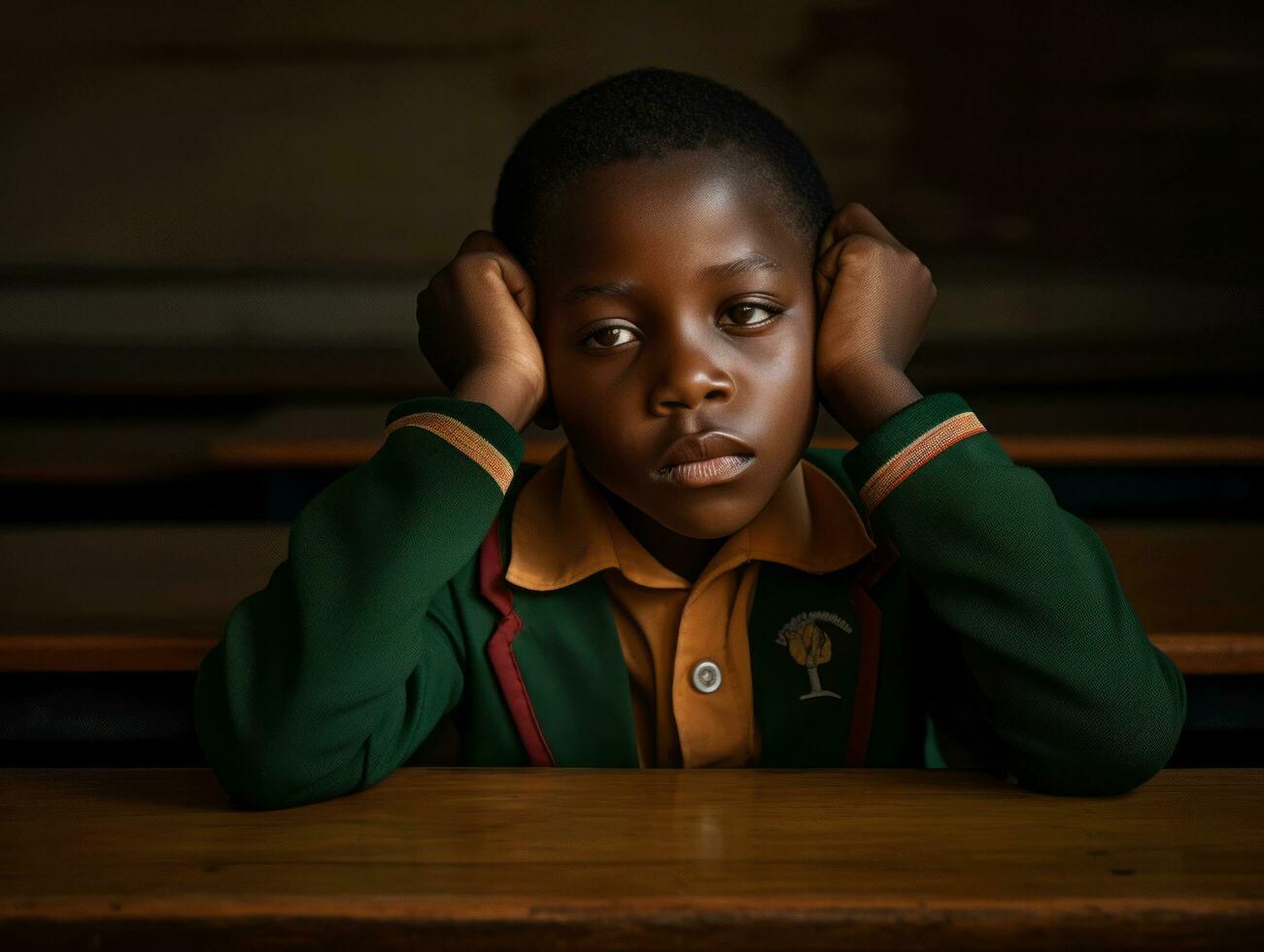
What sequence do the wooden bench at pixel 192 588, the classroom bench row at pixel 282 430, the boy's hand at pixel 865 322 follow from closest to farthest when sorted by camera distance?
the boy's hand at pixel 865 322 → the wooden bench at pixel 192 588 → the classroom bench row at pixel 282 430

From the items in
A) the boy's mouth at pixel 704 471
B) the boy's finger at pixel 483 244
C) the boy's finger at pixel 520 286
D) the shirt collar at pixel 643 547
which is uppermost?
the boy's finger at pixel 483 244

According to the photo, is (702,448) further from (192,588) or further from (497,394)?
(192,588)

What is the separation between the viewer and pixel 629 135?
0.81 metres

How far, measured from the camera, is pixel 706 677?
2.72 feet

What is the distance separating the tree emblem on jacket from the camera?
84 cm

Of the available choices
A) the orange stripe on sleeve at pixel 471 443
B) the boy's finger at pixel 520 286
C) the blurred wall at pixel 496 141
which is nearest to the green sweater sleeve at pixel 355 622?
the orange stripe on sleeve at pixel 471 443

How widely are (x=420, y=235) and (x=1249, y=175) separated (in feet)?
4.73

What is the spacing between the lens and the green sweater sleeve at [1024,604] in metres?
0.69

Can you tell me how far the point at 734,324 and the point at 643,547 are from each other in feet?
0.65

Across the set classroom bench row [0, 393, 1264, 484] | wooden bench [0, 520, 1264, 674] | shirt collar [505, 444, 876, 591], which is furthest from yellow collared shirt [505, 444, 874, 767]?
classroom bench row [0, 393, 1264, 484]

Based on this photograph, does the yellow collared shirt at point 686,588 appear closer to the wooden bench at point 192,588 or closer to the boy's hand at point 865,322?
the boy's hand at point 865,322

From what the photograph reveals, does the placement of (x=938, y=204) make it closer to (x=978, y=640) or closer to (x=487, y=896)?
(x=978, y=640)

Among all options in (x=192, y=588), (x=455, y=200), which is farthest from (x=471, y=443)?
(x=455, y=200)

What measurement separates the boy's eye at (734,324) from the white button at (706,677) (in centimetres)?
23
